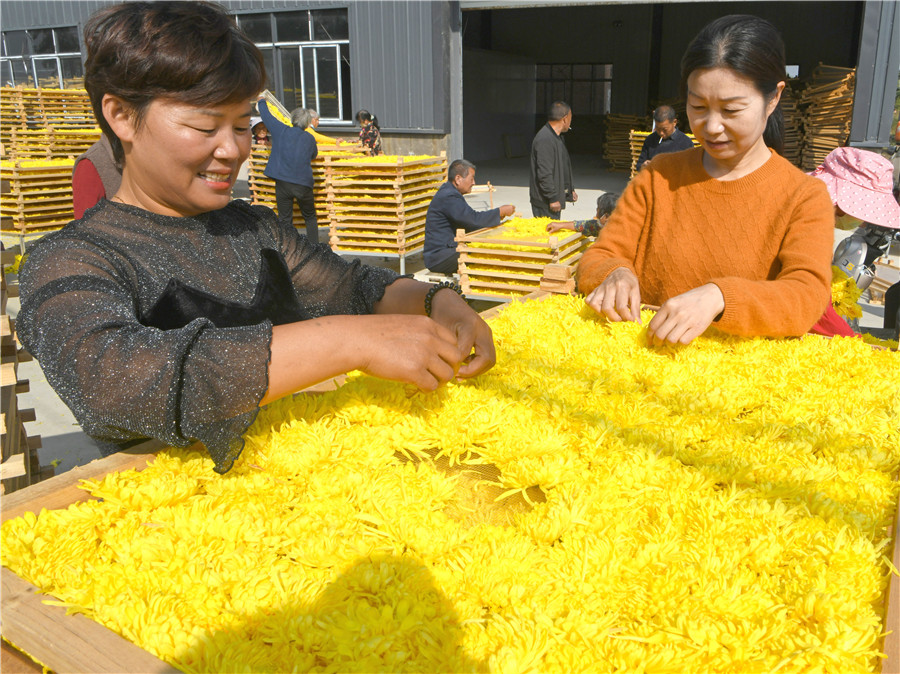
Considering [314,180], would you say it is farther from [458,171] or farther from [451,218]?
[451,218]

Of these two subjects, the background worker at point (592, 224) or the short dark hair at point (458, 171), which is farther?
the short dark hair at point (458, 171)

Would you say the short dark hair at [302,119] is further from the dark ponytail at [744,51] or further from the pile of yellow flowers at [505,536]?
the pile of yellow flowers at [505,536]

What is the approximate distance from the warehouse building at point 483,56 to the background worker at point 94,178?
390 inches

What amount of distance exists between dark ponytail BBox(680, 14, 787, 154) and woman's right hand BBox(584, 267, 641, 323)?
0.62 m

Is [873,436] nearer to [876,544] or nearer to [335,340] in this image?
[876,544]

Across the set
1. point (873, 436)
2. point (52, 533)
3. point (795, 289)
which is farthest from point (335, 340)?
point (795, 289)

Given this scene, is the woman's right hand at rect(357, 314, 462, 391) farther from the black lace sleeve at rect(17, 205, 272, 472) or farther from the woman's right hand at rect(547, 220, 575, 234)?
the woman's right hand at rect(547, 220, 575, 234)

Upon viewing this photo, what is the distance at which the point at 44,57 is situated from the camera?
18.8m

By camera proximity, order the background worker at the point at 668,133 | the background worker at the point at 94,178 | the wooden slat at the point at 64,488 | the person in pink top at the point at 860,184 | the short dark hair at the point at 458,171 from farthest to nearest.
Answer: the background worker at the point at 668,133
the short dark hair at the point at 458,171
the person in pink top at the point at 860,184
the background worker at the point at 94,178
the wooden slat at the point at 64,488

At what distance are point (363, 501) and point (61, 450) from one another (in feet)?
12.1

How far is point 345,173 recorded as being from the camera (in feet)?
28.8

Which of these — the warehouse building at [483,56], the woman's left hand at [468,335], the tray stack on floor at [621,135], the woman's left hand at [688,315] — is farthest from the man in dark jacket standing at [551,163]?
the tray stack on floor at [621,135]

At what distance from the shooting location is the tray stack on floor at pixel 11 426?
229cm

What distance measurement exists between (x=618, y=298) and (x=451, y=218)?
223 inches
